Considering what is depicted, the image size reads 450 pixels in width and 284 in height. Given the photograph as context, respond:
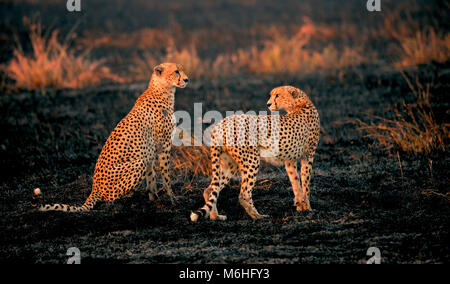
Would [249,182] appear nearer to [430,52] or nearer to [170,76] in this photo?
[170,76]

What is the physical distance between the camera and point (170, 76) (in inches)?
209

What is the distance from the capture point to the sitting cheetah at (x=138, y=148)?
16.1ft

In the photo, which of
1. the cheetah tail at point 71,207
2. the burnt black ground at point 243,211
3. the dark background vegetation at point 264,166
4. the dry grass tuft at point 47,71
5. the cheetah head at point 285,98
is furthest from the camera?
the dry grass tuft at point 47,71

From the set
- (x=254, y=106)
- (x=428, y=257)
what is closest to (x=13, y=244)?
(x=428, y=257)

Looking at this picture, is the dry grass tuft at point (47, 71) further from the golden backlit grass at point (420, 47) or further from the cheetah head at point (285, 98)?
the cheetah head at point (285, 98)

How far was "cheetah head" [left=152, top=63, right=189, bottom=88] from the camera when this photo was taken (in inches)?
208

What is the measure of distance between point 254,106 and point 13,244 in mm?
5034

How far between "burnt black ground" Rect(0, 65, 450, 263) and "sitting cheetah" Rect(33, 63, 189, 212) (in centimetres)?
15

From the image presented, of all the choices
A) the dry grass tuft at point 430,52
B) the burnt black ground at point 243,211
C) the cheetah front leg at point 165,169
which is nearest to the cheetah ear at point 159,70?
the cheetah front leg at point 165,169

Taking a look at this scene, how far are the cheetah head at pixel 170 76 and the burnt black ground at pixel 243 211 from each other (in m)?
1.03

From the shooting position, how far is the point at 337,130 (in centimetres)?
752

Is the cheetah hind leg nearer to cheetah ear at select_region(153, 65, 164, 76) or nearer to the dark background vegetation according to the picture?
the dark background vegetation

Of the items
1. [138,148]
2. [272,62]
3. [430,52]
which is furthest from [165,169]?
[430,52]

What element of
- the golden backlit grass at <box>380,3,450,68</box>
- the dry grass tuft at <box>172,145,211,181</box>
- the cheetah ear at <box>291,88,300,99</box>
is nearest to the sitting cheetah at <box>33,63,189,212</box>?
the dry grass tuft at <box>172,145,211,181</box>
